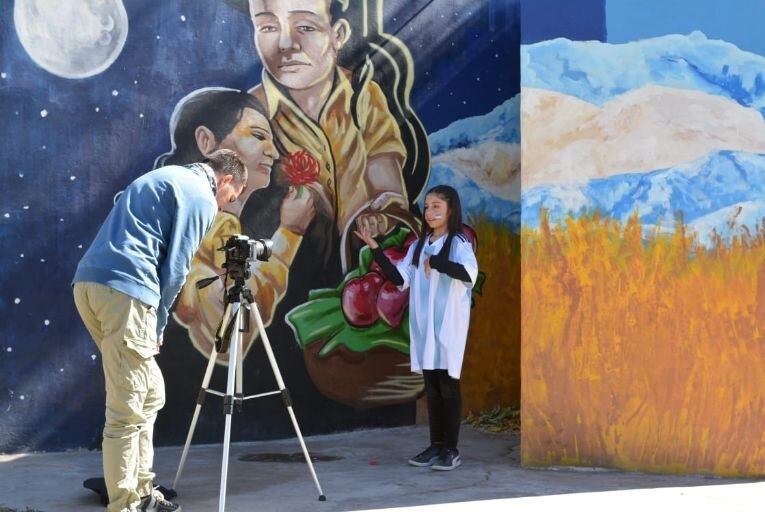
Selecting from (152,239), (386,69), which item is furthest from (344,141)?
(152,239)

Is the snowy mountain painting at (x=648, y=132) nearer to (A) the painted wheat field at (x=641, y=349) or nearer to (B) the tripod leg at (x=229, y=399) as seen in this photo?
(A) the painted wheat field at (x=641, y=349)

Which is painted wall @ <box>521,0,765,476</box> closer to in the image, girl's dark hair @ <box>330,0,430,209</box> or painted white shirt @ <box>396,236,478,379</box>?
painted white shirt @ <box>396,236,478,379</box>

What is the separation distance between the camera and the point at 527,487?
6.38 meters

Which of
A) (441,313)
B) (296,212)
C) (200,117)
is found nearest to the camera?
(441,313)

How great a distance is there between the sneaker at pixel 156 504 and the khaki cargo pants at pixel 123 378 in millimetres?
146

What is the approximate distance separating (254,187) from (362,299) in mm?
1238

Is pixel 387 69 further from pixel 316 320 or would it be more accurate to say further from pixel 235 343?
pixel 235 343

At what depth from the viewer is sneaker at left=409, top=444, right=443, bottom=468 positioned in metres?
6.98

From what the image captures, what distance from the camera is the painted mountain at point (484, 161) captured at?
850 cm

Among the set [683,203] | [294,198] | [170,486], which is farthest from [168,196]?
[683,203]

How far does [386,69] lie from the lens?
27.2ft

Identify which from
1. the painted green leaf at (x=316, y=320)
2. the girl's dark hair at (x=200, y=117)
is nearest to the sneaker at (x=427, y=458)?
the painted green leaf at (x=316, y=320)

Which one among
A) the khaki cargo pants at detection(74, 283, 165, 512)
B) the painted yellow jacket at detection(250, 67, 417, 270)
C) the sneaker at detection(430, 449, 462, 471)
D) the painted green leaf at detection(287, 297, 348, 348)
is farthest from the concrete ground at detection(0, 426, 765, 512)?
the painted yellow jacket at detection(250, 67, 417, 270)

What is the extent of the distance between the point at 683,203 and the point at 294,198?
283 cm
